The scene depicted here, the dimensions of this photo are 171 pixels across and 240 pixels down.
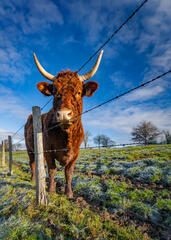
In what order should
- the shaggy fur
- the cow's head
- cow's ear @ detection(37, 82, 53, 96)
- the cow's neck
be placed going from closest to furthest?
the cow's head → the shaggy fur → the cow's neck → cow's ear @ detection(37, 82, 53, 96)

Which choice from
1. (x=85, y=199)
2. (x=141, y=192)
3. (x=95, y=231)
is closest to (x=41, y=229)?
(x=95, y=231)

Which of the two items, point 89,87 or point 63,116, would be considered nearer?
point 63,116

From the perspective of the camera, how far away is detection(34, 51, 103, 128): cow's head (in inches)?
116

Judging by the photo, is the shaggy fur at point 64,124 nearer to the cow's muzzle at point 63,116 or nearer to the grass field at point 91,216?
the cow's muzzle at point 63,116

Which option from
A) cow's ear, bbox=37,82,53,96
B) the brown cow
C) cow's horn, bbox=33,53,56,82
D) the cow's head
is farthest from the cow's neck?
cow's horn, bbox=33,53,56,82

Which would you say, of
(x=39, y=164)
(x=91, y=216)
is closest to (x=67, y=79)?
(x=39, y=164)

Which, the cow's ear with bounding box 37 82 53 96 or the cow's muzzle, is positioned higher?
the cow's ear with bounding box 37 82 53 96

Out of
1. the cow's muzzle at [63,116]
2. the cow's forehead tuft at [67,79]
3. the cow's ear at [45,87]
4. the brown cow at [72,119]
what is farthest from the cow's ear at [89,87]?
the cow's muzzle at [63,116]

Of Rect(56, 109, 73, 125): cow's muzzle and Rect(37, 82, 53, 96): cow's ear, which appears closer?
Rect(56, 109, 73, 125): cow's muzzle

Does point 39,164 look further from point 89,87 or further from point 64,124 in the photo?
point 89,87

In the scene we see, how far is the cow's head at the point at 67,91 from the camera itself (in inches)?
116

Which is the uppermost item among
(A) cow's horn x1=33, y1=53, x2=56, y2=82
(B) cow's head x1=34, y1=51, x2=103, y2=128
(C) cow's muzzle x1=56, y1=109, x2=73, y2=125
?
(A) cow's horn x1=33, y1=53, x2=56, y2=82

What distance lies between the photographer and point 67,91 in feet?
11.0

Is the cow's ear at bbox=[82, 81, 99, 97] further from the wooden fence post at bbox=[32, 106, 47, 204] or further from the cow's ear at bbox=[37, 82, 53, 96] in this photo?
the wooden fence post at bbox=[32, 106, 47, 204]
